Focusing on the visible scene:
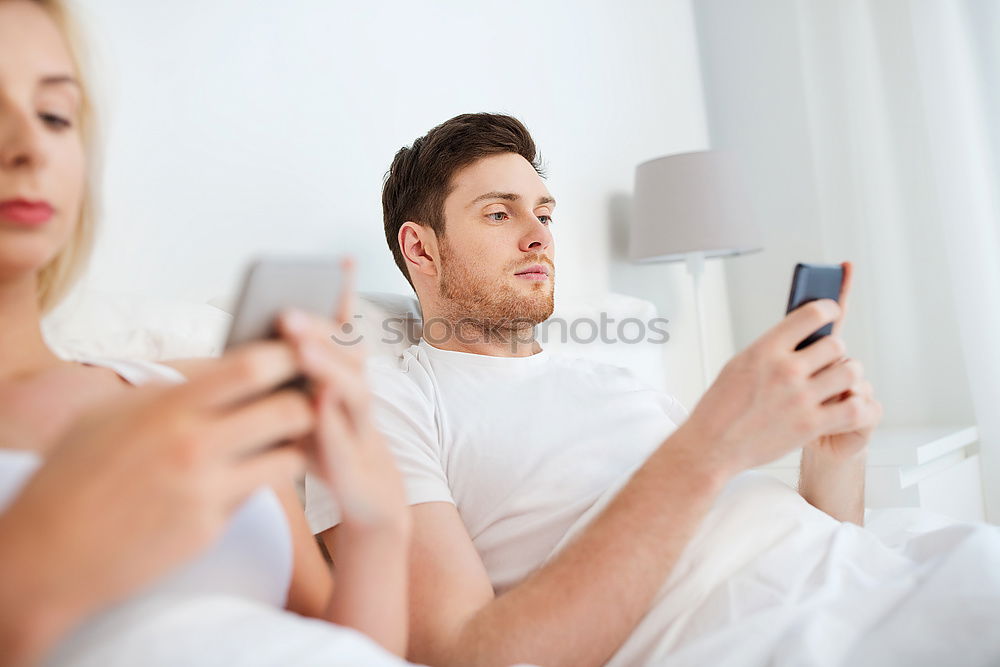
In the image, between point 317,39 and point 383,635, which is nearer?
point 383,635

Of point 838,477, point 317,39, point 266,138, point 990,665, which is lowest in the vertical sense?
point 990,665

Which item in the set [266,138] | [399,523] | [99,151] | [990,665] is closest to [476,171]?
[266,138]

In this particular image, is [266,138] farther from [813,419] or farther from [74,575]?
[74,575]

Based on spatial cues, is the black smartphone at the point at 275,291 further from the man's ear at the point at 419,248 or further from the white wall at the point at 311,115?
the man's ear at the point at 419,248

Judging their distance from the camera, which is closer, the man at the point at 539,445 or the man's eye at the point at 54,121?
the man's eye at the point at 54,121

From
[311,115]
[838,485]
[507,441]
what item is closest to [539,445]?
[507,441]

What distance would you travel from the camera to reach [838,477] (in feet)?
3.58

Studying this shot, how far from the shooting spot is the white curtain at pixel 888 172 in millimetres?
2336

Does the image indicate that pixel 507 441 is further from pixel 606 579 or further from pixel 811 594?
pixel 811 594

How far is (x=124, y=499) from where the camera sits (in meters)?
0.41

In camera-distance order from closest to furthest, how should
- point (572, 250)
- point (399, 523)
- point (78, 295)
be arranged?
1. point (399, 523)
2. point (78, 295)
3. point (572, 250)

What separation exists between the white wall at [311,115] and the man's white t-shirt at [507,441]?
411mm

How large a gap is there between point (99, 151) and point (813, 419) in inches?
29.7

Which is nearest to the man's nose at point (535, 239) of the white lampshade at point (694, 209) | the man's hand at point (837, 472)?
the man's hand at point (837, 472)
